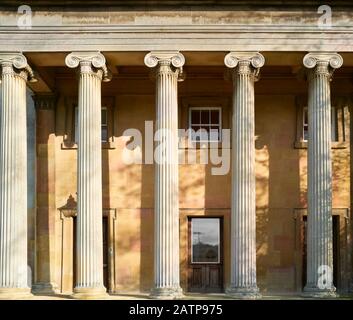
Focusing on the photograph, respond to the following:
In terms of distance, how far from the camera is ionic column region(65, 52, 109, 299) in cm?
2431

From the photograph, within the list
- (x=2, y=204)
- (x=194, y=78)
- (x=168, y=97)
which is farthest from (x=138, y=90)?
(x=2, y=204)

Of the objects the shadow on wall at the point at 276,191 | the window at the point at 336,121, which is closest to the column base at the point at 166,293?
the shadow on wall at the point at 276,191

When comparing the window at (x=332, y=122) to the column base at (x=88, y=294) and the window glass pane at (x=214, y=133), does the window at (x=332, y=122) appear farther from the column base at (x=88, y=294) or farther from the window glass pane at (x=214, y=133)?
the column base at (x=88, y=294)

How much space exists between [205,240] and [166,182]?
204 inches

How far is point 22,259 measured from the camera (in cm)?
2458

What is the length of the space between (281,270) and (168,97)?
27.4 feet

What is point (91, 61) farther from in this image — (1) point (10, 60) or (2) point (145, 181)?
(2) point (145, 181)

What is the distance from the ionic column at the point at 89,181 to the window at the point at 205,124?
534 centimetres

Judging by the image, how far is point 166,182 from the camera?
24609mm

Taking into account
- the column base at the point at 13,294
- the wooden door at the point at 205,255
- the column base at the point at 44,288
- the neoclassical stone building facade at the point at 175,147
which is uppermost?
the neoclassical stone building facade at the point at 175,147

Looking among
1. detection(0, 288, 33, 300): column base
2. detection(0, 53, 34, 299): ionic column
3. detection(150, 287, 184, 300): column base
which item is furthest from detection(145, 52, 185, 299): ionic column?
detection(0, 53, 34, 299): ionic column

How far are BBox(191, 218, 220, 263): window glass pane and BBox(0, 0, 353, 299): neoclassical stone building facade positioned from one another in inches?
1.6

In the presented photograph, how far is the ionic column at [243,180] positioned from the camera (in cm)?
2442

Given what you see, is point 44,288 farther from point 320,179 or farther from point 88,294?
point 320,179
